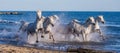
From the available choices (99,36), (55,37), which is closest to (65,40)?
(55,37)

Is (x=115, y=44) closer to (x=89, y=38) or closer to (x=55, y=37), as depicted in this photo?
(x=89, y=38)

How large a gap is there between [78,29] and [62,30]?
153 centimetres

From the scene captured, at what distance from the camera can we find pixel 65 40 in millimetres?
24391

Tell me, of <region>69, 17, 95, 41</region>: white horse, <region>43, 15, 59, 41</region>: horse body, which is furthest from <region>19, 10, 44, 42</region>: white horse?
<region>69, 17, 95, 41</region>: white horse

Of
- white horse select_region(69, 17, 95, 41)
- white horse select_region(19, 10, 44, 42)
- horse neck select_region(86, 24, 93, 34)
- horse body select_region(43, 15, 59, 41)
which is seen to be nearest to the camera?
horse body select_region(43, 15, 59, 41)

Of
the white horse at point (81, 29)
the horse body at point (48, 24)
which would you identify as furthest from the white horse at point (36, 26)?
the white horse at point (81, 29)

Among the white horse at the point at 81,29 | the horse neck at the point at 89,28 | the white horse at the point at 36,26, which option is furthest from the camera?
the horse neck at the point at 89,28

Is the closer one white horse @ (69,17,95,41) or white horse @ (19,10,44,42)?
white horse @ (19,10,44,42)

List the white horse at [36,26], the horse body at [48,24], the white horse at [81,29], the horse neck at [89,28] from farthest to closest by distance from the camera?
the horse neck at [89,28] → the white horse at [81,29] → the white horse at [36,26] → the horse body at [48,24]

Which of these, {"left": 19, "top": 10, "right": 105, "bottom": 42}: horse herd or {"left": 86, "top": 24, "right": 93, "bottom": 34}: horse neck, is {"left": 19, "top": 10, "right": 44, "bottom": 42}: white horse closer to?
{"left": 19, "top": 10, "right": 105, "bottom": 42}: horse herd

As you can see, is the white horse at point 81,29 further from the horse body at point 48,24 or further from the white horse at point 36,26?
the white horse at point 36,26

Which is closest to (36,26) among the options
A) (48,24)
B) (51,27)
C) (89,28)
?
(48,24)

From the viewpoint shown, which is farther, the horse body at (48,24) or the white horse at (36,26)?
the white horse at (36,26)

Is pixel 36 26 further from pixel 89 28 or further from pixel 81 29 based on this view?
pixel 89 28
